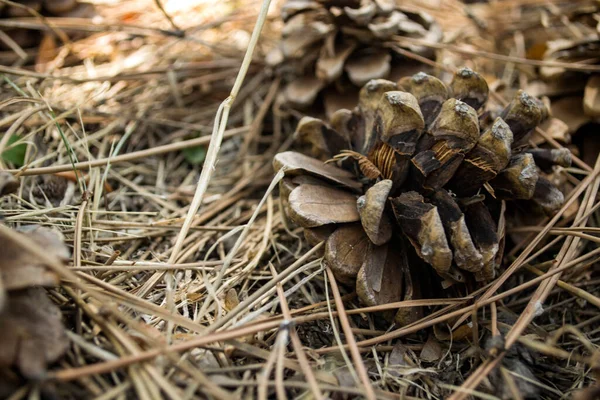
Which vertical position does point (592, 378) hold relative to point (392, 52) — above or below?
below

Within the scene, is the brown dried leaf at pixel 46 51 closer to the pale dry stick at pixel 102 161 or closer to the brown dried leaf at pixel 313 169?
the pale dry stick at pixel 102 161

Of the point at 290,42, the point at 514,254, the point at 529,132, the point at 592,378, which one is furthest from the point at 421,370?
the point at 290,42

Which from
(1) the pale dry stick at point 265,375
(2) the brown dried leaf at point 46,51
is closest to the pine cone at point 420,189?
(1) the pale dry stick at point 265,375

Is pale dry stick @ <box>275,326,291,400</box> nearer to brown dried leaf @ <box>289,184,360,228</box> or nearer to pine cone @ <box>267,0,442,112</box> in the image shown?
brown dried leaf @ <box>289,184,360,228</box>

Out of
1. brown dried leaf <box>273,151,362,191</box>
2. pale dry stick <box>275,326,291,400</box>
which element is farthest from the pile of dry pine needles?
brown dried leaf <box>273,151,362,191</box>

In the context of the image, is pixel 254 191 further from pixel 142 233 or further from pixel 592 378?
pixel 592 378

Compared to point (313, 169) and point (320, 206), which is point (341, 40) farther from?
point (320, 206)
